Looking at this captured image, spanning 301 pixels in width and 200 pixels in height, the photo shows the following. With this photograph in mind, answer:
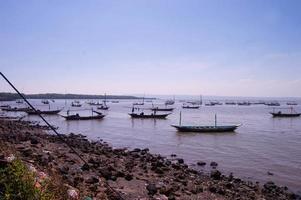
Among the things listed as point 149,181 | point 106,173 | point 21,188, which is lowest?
point 149,181

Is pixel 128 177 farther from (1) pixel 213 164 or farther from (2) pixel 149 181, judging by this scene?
(1) pixel 213 164

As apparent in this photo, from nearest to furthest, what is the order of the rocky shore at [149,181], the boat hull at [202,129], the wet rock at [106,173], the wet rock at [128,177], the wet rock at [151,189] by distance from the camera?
the rocky shore at [149,181], the wet rock at [151,189], the wet rock at [106,173], the wet rock at [128,177], the boat hull at [202,129]

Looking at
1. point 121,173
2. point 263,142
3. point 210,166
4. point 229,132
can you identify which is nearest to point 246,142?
point 263,142

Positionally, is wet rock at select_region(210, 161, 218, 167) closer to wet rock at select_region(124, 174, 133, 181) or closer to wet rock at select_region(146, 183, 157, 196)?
wet rock at select_region(124, 174, 133, 181)

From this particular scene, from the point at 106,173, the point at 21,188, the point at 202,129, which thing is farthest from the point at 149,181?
the point at 202,129

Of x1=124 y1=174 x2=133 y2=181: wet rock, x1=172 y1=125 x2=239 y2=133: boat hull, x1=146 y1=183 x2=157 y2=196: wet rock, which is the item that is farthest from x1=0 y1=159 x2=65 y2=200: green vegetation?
x1=172 y1=125 x2=239 y2=133: boat hull

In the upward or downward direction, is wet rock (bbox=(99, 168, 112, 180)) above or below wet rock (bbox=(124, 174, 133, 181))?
above

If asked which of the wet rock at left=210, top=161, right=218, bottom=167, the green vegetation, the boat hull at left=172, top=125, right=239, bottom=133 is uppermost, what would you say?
the green vegetation

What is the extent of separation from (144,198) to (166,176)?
5.15m

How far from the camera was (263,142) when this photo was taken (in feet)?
119

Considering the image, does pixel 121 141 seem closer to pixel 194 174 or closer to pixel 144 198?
pixel 194 174

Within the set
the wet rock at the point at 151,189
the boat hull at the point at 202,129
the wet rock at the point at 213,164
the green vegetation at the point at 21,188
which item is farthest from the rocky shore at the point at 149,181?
the boat hull at the point at 202,129

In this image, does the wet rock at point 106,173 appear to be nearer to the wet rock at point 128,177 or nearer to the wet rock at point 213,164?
the wet rock at point 128,177

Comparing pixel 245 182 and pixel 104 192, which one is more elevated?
pixel 104 192
